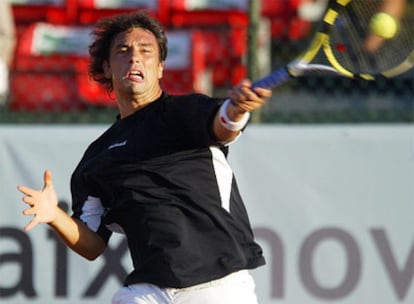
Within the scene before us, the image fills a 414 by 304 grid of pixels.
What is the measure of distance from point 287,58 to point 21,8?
1756mm

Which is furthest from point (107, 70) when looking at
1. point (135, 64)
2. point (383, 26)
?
point (383, 26)

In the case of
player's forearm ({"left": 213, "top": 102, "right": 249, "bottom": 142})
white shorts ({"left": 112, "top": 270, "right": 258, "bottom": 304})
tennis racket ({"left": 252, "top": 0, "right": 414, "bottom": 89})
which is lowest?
white shorts ({"left": 112, "top": 270, "right": 258, "bottom": 304})

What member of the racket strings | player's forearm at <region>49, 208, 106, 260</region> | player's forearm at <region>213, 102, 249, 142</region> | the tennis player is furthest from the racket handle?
player's forearm at <region>49, 208, 106, 260</region>

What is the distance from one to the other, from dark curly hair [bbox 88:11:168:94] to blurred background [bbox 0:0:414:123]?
165 centimetres

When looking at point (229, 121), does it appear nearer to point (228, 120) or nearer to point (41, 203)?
point (228, 120)

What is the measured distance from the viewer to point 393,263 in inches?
222

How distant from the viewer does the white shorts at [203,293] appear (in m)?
3.98

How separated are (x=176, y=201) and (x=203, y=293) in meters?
0.36

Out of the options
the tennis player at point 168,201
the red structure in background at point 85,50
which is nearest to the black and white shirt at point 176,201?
the tennis player at point 168,201

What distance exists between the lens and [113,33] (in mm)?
4449

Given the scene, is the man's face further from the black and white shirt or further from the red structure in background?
the red structure in background

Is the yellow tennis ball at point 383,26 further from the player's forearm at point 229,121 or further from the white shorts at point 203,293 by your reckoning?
the white shorts at point 203,293

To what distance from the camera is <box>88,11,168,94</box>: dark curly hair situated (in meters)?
4.40

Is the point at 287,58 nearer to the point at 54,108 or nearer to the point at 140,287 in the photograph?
the point at 54,108
